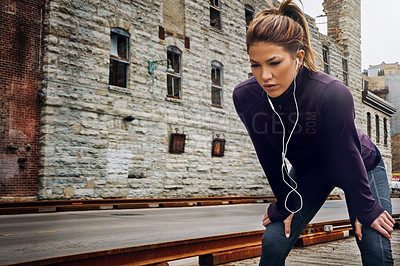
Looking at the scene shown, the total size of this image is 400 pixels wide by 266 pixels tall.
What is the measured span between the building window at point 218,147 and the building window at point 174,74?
2.80m

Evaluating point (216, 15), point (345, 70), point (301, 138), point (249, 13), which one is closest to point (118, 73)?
point (216, 15)

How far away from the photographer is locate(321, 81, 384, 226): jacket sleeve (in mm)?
2080

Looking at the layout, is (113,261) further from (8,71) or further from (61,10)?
(61,10)

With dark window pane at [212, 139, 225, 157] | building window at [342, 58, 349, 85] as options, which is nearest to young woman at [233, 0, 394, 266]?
dark window pane at [212, 139, 225, 157]

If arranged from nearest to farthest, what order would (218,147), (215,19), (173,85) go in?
(173,85) → (218,147) → (215,19)

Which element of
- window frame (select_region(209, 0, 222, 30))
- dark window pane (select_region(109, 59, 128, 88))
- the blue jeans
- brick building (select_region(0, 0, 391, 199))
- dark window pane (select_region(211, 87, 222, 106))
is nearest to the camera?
the blue jeans

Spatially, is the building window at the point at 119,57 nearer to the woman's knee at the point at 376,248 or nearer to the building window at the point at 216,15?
the building window at the point at 216,15

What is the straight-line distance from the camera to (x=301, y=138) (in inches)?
89.7

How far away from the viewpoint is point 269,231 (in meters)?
2.38

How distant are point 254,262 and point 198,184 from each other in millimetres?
13060

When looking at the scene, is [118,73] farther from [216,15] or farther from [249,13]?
[249,13]

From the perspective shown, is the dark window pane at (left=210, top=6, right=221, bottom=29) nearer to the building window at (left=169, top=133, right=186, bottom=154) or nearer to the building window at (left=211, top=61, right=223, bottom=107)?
the building window at (left=211, top=61, right=223, bottom=107)

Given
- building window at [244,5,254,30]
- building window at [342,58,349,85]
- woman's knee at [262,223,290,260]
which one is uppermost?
building window at [244,5,254,30]

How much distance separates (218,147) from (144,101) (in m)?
4.66
